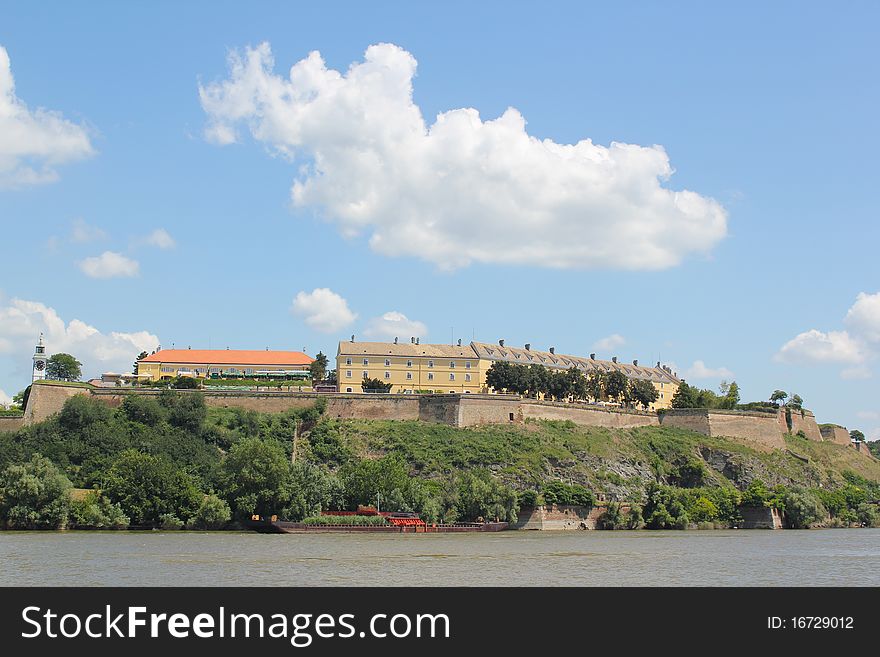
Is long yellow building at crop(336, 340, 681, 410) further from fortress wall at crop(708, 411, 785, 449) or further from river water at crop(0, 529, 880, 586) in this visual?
river water at crop(0, 529, 880, 586)

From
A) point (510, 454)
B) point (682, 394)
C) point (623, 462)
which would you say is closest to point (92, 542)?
point (510, 454)

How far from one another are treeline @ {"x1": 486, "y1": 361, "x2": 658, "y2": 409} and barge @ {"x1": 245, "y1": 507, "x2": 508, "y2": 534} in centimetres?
3270

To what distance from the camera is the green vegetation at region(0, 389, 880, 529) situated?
202 ft

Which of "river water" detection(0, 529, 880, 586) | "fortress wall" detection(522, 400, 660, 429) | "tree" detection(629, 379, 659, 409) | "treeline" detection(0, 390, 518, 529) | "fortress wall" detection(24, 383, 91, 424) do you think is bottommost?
"river water" detection(0, 529, 880, 586)

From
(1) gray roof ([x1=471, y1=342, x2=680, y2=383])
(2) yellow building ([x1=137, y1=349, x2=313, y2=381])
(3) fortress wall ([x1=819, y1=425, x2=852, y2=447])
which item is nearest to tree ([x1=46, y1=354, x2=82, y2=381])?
(2) yellow building ([x1=137, y1=349, x2=313, y2=381])

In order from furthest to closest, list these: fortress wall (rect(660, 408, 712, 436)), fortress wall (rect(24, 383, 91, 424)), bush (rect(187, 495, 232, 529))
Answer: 1. fortress wall (rect(660, 408, 712, 436))
2. fortress wall (rect(24, 383, 91, 424))
3. bush (rect(187, 495, 232, 529))

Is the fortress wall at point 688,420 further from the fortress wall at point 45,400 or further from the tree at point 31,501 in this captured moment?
the tree at point 31,501

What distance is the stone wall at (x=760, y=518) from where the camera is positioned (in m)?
77.9

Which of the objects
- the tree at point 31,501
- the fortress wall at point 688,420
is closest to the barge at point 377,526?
the tree at point 31,501

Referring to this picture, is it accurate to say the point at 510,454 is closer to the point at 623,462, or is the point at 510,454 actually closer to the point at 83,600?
the point at 623,462

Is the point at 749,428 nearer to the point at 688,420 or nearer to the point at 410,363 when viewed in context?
the point at 688,420

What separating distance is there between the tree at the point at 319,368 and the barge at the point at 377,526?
4323 centimetres

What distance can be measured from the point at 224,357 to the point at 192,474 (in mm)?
47645

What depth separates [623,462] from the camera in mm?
85125
